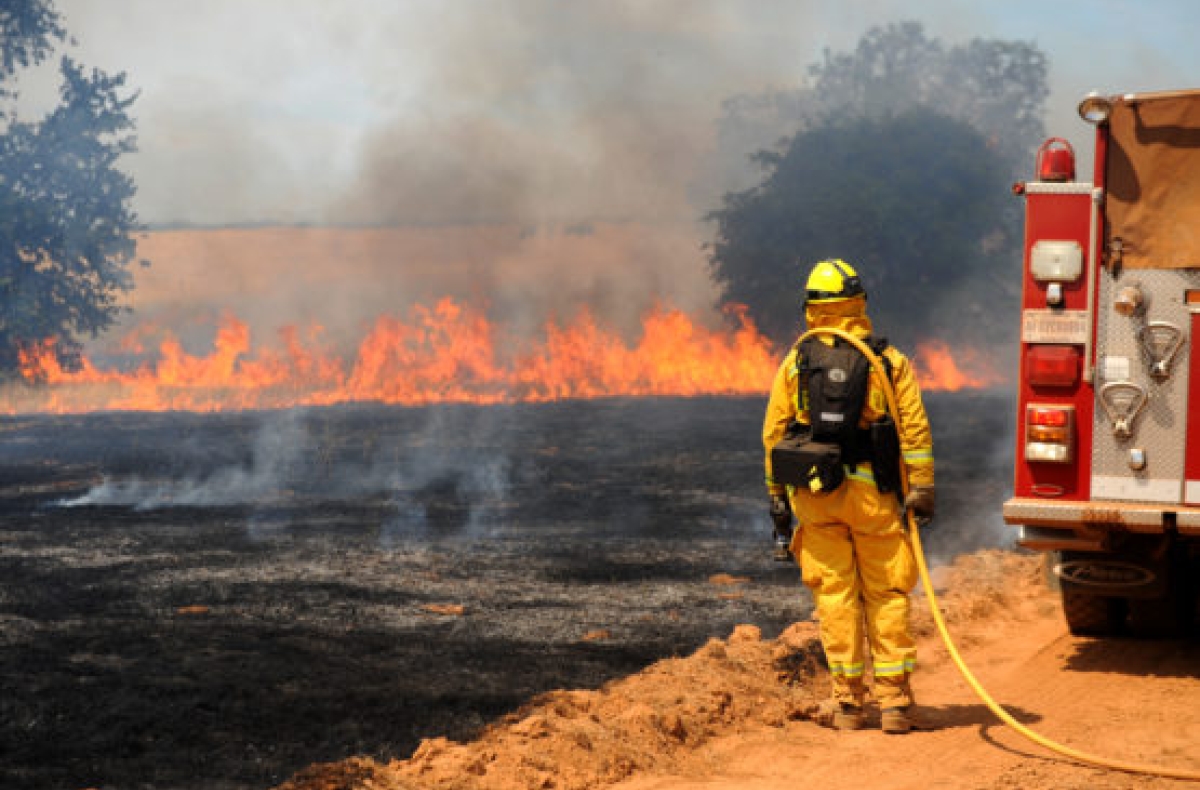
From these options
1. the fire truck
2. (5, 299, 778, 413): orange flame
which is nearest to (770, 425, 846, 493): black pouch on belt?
the fire truck

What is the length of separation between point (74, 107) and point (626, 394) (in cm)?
1605

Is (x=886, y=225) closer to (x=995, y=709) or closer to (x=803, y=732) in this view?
(x=803, y=732)

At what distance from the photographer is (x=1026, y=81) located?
6969 cm

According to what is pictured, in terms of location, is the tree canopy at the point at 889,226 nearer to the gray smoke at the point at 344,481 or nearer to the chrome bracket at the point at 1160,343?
the gray smoke at the point at 344,481

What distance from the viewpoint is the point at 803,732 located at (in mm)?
5910

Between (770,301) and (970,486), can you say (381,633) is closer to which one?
(970,486)

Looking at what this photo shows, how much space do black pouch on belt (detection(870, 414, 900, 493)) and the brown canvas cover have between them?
1.57 metres

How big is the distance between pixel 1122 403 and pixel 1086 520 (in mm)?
560

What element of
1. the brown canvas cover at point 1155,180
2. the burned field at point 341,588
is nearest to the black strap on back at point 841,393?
the brown canvas cover at point 1155,180

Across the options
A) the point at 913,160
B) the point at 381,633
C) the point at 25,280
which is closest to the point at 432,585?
the point at 381,633

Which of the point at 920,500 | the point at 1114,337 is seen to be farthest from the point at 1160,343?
the point at 920,500

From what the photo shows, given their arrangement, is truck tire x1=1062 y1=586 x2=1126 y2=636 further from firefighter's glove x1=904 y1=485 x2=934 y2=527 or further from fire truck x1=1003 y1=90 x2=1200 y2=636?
firefighter's glove x1=904 y1=485 x2=934 y2=527

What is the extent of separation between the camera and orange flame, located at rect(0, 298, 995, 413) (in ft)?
117

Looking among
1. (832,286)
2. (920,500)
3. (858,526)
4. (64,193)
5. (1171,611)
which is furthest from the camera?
(64,193)
